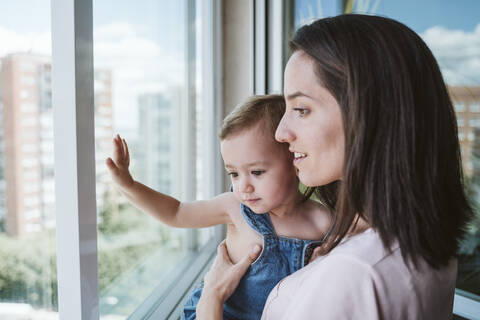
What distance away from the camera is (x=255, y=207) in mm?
1072

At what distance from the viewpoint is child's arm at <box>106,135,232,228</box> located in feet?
3.25

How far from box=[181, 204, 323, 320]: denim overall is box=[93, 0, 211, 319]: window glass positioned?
0.51 meters

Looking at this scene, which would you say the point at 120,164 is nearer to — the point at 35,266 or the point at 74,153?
the point at 74,153

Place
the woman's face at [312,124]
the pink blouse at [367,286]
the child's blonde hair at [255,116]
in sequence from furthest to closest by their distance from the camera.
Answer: the child's blonde hair at [255,116], the woman's face at [312,124], the pink blouse at [367,286]

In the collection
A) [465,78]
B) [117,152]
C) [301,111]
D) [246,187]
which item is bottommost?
[246,187]

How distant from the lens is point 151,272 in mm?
1750

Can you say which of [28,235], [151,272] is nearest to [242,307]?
[28,235]

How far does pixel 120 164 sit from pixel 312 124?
535 millimetres

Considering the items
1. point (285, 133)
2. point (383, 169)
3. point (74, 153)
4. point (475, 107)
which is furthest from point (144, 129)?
point (475, 107)

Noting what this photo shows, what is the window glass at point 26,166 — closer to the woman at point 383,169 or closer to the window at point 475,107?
the woman at point 383,169

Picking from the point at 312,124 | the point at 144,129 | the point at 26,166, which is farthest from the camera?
the point at 144,129

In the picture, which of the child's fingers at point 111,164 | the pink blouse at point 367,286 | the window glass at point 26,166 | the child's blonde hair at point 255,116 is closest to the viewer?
the pink blouse at point 367,286

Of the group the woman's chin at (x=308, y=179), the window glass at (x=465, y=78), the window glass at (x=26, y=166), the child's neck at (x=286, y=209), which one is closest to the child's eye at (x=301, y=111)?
the woman's chin at (x=308, y=179)

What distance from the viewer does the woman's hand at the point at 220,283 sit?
0.96 metres
